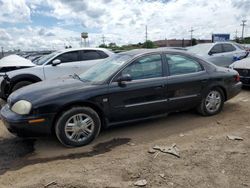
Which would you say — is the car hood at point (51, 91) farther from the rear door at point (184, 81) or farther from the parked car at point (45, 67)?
the parked car at point (45, 67)

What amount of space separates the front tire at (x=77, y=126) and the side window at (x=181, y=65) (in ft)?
5.91

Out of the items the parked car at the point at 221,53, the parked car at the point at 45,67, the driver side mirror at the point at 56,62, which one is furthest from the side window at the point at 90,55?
the parked car at the point at 221,53

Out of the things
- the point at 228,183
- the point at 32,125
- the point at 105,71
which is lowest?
the point at 228,183

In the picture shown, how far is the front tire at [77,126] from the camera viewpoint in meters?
4.73

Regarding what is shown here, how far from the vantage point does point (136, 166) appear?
13.2 feet

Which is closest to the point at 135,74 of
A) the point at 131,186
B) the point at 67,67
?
the point at 131,186

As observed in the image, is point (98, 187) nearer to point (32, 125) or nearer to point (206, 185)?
point (206, 185)

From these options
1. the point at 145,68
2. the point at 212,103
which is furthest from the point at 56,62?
the point at 212,103

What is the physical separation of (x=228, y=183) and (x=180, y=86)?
98.9 inches

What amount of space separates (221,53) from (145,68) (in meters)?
8.70

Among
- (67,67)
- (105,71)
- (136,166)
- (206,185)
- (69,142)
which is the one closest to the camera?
(206,185)

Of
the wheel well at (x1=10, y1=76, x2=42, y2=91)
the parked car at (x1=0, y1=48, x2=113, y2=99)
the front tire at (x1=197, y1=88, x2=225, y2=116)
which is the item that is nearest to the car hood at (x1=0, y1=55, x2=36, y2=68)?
the parked car at (x1=0, y1=48, x2=113, y2=99)

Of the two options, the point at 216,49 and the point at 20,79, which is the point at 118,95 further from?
the point at 216,49

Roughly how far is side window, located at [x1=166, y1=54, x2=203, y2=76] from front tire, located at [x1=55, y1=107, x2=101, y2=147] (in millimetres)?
1801
